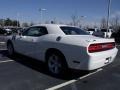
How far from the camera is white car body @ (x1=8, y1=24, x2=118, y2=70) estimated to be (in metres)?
5.36

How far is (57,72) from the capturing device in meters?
6.20

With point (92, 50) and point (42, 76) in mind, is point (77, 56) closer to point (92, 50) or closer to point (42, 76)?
point (92, 50)

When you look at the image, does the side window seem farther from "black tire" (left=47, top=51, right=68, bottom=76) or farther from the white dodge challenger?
"black tire" (left=47, top=51, right=68, bottom=76)

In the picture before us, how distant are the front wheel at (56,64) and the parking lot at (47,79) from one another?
0.21 metres

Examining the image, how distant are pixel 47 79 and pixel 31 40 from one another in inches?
72.2

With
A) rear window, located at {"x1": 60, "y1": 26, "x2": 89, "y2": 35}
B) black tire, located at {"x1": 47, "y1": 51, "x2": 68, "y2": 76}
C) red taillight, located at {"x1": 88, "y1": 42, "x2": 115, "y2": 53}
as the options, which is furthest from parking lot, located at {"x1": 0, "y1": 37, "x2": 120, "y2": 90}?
rear window, located at {"x1": 60, "y1": 26, "x2": 89, "y2": 35}

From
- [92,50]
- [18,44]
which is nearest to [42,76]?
[92,50]

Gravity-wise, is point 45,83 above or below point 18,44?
below

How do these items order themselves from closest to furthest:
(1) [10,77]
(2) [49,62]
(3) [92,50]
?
(3) [92,50]
(1) [10,77]
(2) [49,62]

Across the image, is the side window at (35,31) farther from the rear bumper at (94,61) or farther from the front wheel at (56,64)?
the rear bumper at (94,61)

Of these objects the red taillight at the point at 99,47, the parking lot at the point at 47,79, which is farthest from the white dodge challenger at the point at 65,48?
the parking lot at the point at 47,79

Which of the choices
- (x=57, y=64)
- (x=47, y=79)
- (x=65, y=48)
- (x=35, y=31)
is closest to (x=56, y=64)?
(x=57, y=64)

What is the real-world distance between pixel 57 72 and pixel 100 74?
1433 millimetres

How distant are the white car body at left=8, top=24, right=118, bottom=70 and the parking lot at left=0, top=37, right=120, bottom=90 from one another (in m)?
0.45
